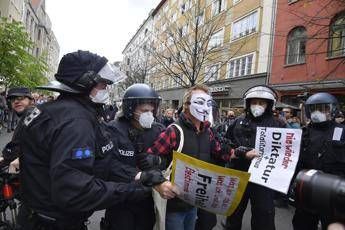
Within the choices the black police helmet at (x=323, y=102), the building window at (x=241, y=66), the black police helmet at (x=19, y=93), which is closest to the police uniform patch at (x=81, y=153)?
the black police helmet at (x=323, y=102)

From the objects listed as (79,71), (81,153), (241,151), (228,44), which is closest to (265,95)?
(241,151)

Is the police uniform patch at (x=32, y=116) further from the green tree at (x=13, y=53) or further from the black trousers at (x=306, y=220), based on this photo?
the green tree at (x=13, y=53)

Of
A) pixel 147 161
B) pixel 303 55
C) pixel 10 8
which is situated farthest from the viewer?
pixel 10 8

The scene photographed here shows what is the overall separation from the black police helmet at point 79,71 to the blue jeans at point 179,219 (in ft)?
4.97

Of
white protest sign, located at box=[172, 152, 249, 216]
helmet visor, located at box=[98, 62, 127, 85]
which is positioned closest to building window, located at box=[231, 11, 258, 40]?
white protest sign, located at box=[172, 152, 249, 216]

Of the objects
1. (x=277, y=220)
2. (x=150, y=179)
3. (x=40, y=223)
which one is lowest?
(x=277, y=220)

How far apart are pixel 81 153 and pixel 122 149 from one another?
1116 millimetres

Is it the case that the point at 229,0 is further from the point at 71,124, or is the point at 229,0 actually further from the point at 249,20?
the point at 71,124

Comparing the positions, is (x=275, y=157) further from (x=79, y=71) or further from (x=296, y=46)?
(x=296, y=46)

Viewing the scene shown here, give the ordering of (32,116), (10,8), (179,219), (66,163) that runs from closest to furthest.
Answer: (66,163), (32,116), (179,219), (10,8)

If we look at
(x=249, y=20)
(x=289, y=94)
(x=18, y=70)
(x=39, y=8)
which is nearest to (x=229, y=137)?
(x=18, y=70)

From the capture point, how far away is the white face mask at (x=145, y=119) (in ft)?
11.2

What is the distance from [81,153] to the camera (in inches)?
77.0

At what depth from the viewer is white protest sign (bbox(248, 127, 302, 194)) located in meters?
3.68
